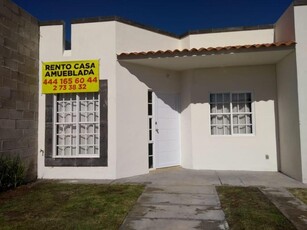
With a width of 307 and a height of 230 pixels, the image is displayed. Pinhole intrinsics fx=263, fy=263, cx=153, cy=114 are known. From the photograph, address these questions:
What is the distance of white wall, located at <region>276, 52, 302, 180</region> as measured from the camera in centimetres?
716

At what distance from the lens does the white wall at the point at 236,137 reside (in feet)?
28.3

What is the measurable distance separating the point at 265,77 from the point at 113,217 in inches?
267

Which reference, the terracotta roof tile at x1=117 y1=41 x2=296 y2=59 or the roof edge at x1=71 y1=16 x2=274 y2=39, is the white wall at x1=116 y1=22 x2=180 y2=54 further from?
the terracotta roof tile at x1=117 y1=41 x2=296 y2=59

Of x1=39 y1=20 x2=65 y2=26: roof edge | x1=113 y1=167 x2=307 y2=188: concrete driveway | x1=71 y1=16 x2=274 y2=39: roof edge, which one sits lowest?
x1=113 y1=167 x2=307 y2=188: concrete driveway

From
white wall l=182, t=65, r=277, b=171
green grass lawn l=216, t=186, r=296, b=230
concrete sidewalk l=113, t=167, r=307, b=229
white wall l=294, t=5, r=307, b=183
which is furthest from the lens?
white wall l=182, t=65, r=277, b=171

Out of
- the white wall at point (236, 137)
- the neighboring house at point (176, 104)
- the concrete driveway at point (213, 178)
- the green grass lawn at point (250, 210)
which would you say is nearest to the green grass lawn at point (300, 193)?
the concrete driveway at point (213, 178)

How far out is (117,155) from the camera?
25.5 ft

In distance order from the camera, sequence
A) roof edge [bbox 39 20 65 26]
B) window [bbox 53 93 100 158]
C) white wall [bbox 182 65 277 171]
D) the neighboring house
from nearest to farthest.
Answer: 1. the neighboring house
2. window [bbox 53 93 100 158]
3. roof edge [bbox 39 20 65 26]
4. white wall [bbox 182 65 277 171]

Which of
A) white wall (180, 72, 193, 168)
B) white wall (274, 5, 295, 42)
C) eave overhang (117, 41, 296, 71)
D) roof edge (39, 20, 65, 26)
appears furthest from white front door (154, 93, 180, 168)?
white wall (274, 5, 295, 42)

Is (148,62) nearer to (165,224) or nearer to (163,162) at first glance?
(163,162)

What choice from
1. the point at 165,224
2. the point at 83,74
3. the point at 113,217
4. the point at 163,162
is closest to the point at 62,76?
the point at 83,74

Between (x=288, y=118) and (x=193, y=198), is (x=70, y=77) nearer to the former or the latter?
(x=193, y=198)

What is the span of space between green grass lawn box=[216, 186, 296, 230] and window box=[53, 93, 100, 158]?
406 centimetres

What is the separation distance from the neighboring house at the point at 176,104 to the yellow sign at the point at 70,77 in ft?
0.58
